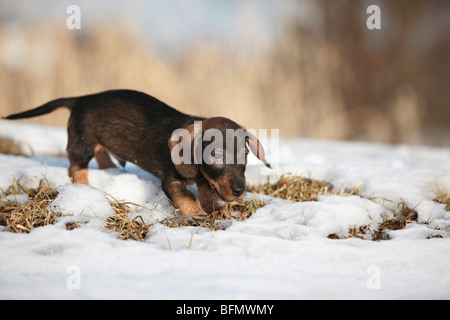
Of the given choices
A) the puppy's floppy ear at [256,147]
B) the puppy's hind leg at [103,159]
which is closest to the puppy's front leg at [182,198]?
the puppy's floppy ear at [256,147]

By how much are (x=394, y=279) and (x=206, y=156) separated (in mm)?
1392

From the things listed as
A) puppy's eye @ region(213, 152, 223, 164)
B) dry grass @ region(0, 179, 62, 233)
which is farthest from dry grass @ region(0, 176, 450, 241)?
puppy's eye @ region(213, 152, 223, 164)

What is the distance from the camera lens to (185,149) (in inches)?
114

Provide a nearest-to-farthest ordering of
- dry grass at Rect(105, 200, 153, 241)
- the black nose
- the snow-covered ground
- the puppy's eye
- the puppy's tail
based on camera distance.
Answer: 1. the snow-covered ground
2. dry grass at Rect(105, 200, 153, 241)
3. the black nose
4. the puppy's eye
5. the puppy's tail

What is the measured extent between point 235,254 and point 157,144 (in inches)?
57.2

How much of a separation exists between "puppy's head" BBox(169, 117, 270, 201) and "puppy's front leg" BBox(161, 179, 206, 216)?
98 mm

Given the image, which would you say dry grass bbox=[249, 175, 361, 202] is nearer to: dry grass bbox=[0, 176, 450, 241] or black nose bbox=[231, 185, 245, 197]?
dry grass bbox=[0, 176, 450, 241]

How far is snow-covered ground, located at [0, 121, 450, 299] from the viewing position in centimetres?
176

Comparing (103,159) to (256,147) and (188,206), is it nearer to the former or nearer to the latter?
(188,206)
